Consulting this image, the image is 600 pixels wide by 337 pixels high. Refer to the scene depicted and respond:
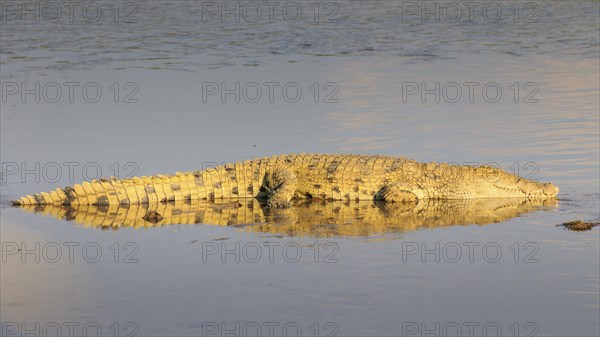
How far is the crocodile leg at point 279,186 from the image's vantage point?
1371 centimetres

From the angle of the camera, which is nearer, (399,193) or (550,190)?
(550,190)

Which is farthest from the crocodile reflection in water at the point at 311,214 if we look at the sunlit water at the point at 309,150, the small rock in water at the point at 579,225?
the small rock in water at the point at 579,225

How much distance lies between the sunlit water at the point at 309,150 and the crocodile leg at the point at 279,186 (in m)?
0.20

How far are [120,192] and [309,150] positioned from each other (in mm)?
3134

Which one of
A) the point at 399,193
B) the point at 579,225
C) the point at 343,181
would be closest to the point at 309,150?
the point at 343,181

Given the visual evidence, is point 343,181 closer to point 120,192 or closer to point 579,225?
point 120,192

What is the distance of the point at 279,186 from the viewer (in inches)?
550

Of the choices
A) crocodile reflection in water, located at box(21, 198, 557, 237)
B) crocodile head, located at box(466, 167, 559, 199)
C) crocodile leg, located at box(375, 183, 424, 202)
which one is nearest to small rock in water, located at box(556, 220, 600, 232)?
crocodile reflection in water, located at box(21, 198, 557, 237)

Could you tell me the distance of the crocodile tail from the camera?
13.6 metres

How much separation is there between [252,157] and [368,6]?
17670 mm

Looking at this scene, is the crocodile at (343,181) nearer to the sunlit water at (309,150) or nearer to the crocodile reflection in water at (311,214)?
the crocodile reflection in water at (311,214)

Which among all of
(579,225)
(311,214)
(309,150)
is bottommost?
(311,214)

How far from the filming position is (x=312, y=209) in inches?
537

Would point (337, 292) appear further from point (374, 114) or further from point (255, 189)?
point (374, 114)
